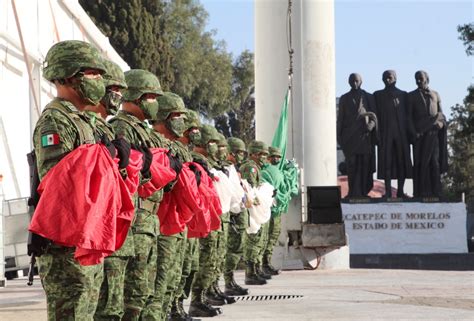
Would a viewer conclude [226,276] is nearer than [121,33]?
Yes

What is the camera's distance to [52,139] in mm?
5477

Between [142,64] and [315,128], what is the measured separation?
28940 millimetres

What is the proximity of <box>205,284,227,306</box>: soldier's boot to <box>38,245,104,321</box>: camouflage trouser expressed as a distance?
23.2 ft

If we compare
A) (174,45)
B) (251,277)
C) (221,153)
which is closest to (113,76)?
(221,153)

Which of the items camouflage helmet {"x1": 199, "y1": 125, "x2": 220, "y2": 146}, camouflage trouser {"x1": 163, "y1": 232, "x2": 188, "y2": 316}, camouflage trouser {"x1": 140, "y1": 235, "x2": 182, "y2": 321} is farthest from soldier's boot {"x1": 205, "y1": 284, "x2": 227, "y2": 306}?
camouflage trouser {"x1": 140, "y1": 235, "x2": 182, "y2": 321}

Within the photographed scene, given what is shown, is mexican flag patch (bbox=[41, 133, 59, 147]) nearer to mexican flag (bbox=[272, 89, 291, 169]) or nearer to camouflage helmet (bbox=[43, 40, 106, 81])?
camouflage helmet (bbox=[43, 40, 106, 81])

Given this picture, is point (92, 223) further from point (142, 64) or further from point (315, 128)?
point (142, 64)

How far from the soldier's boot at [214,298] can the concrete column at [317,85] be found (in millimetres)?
9672

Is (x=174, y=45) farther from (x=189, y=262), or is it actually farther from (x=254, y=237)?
(x=189, y=262)

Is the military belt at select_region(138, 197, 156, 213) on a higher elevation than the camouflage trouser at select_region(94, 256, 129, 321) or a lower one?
higher

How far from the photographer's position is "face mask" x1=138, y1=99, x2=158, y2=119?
7.75 meters

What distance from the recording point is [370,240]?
26391mm

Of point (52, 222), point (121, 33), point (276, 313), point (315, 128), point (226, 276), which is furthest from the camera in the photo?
point (121, 33)

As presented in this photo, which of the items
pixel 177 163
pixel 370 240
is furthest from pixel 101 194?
pixel 370 240
